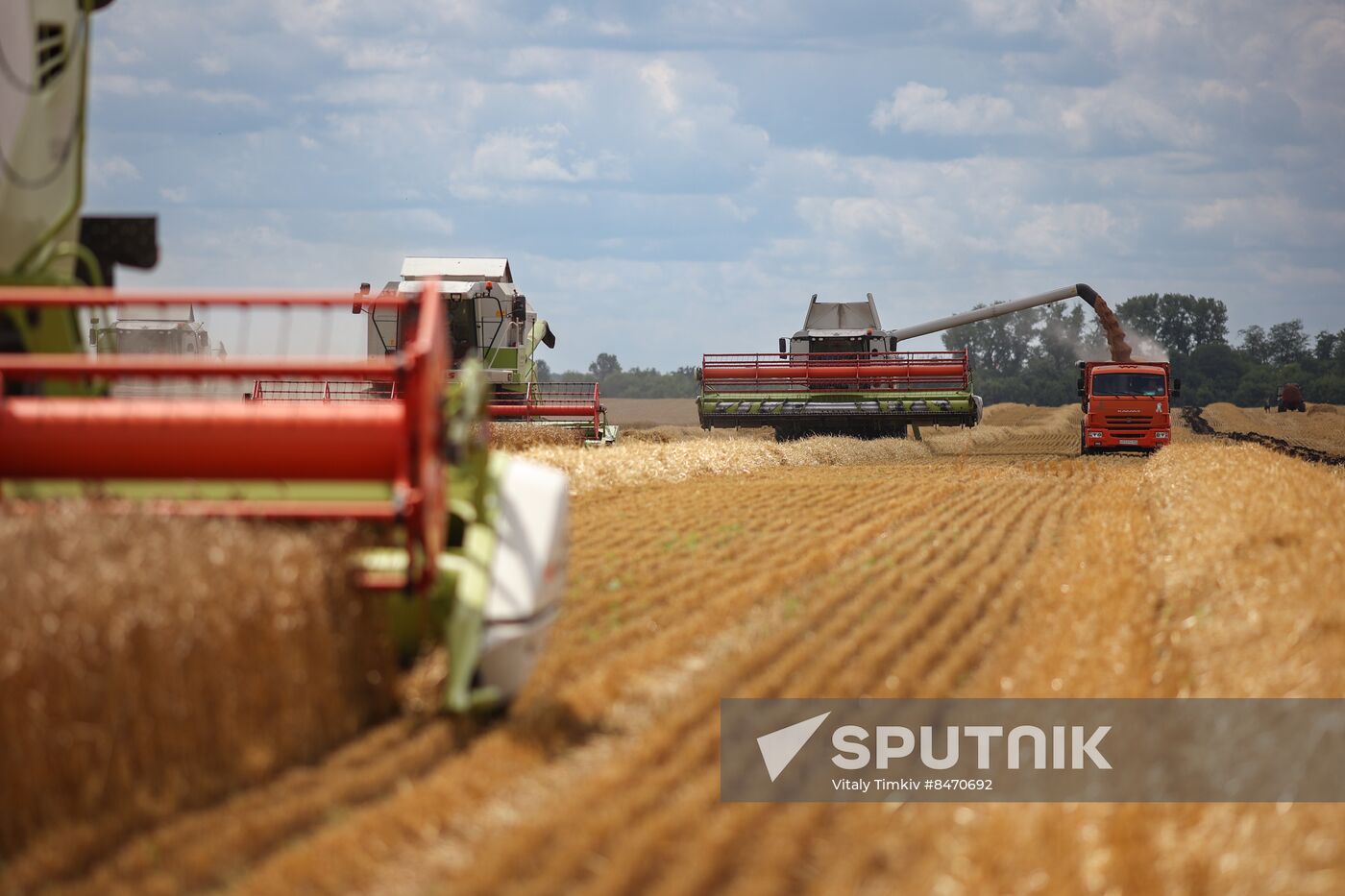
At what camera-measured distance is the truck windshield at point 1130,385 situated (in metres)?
23.9

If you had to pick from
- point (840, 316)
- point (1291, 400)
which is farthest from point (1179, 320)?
point (840, 316)

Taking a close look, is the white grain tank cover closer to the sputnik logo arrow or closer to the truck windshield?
the truck windshield

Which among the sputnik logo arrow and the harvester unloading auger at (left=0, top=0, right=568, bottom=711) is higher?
the harvester unloading auger at (left=0, top=0, right=568, bottom=711)

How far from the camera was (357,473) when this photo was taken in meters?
4.69

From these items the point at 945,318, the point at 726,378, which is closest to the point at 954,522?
the point at 726,378

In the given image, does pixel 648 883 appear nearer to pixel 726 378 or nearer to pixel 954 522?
pixel 954 522

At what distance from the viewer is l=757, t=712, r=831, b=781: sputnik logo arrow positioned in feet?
14.3

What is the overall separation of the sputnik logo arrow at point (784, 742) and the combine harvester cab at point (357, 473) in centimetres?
91

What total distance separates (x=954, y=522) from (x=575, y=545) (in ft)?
12.4

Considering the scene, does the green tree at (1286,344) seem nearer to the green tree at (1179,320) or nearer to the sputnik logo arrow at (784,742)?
the green tree at (1179,320)

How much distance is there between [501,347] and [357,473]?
13088mm

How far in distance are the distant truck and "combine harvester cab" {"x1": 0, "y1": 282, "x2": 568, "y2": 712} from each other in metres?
20.5

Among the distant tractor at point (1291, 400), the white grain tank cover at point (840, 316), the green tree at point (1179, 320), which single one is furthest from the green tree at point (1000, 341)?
the white grain tank cover at point (840, 316)

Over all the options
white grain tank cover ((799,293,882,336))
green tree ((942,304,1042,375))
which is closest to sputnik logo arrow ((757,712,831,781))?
white grain tank cover ((799,293,882,336))
